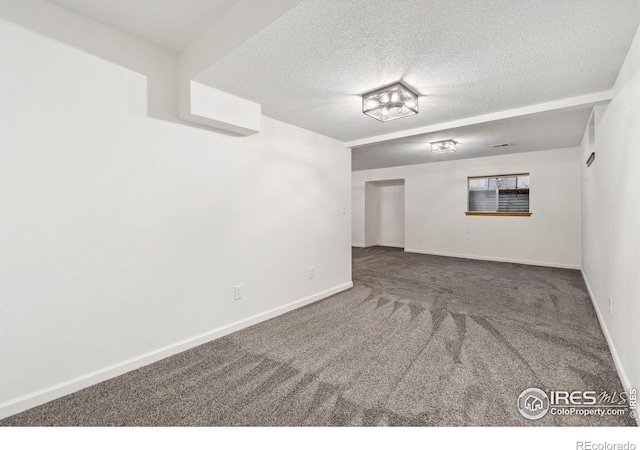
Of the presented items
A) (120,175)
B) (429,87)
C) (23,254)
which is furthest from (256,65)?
(23,254)

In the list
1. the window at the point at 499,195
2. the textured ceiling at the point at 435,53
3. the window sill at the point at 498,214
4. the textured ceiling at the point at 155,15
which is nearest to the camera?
the textured ceiling at the point at 435,53

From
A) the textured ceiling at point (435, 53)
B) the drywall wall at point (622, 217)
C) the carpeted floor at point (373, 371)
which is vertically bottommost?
the carpeted floor at point (373, 371)

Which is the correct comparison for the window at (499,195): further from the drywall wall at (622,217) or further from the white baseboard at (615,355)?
the drywall wall at (622,217)

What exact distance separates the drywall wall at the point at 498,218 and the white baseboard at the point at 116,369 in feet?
16.7

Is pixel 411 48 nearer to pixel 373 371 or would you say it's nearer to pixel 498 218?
pixel 373 371

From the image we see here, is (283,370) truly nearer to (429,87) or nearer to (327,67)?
(327,67)

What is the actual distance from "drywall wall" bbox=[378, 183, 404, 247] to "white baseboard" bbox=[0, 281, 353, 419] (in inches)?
242

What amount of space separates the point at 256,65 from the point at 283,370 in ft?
7.10

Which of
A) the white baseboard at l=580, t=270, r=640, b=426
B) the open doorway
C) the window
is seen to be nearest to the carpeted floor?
the white baseboard at l=580, t=270, r=640, b=426

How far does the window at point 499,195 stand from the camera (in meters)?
5.92

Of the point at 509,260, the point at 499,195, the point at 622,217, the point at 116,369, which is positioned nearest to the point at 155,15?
the point at 116,369

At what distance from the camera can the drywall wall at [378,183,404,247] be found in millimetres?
8594

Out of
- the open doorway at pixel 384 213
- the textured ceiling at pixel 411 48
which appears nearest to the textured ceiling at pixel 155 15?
the textured ceiling at pixel 411 48

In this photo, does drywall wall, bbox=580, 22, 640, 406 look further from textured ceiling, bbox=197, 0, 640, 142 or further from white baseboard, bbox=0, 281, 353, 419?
white baseboard, bbox=0, 281, 353, 419
